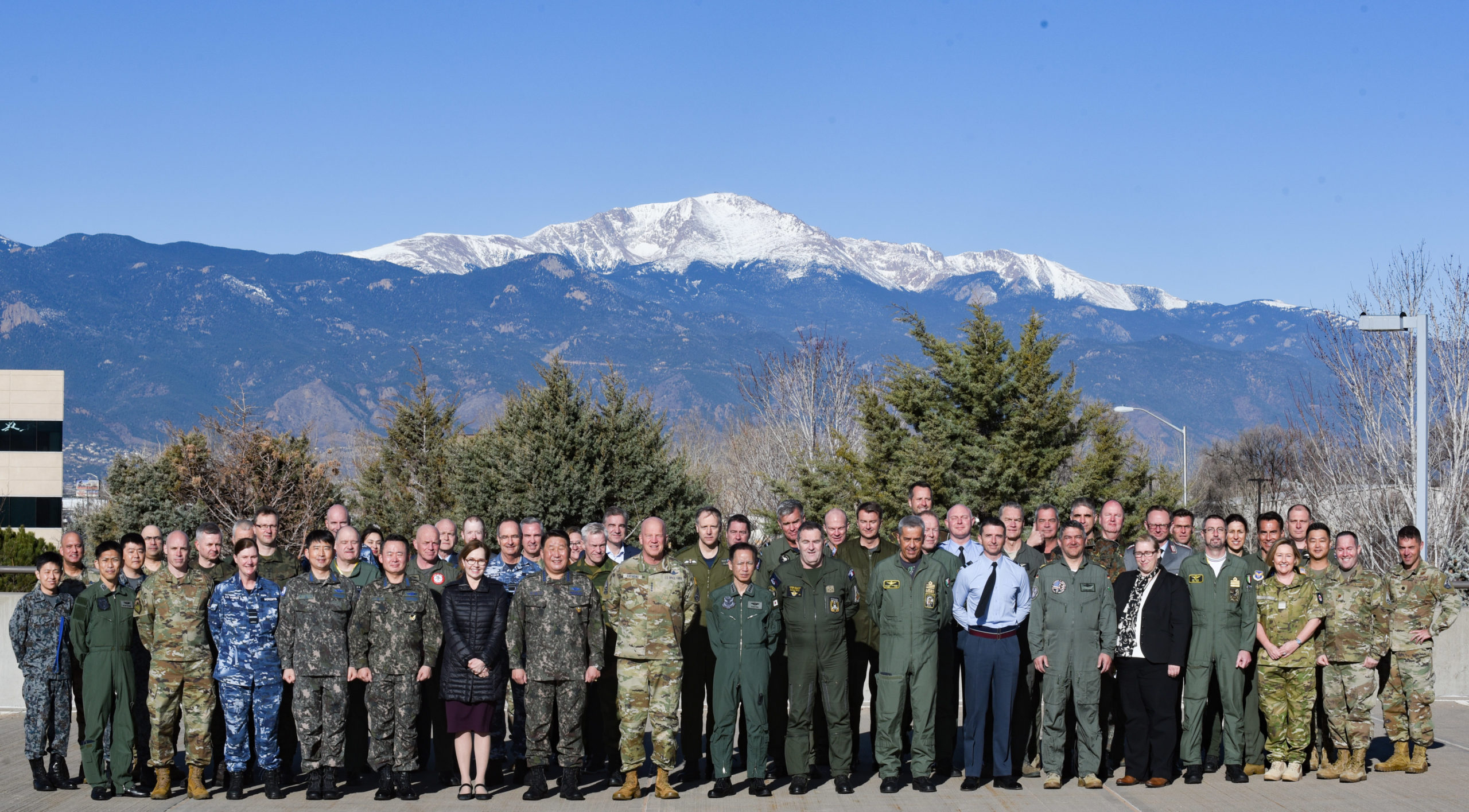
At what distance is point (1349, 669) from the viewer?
9352mm

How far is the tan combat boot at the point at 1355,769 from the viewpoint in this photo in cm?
924

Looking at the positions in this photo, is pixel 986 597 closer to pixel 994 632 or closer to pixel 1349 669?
pixel 994 632

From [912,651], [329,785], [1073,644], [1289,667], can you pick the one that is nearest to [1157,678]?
[1073,644]

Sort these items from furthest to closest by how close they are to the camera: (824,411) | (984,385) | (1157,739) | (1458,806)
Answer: (824,411) → (984,385) → (1157,739) → (1458,806)

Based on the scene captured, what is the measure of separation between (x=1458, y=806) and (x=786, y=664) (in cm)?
448

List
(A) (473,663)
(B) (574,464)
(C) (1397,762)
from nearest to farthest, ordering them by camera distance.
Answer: (A) (473,663) < (C) (1397,762) < (B) (574,464)

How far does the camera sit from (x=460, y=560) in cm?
920

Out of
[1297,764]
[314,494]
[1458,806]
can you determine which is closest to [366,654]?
[1297,764]

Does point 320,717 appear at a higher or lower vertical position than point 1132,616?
lower

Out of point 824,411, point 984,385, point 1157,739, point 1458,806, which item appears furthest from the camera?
point 824,411

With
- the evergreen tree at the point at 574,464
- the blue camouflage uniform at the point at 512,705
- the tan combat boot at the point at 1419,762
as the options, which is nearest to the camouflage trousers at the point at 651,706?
the blue camouflage uniform at the point at 512,705

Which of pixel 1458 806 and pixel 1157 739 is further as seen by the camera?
pixel 1157 739

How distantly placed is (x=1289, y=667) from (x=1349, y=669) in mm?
452

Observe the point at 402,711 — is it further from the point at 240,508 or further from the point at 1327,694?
the point at 240,508
